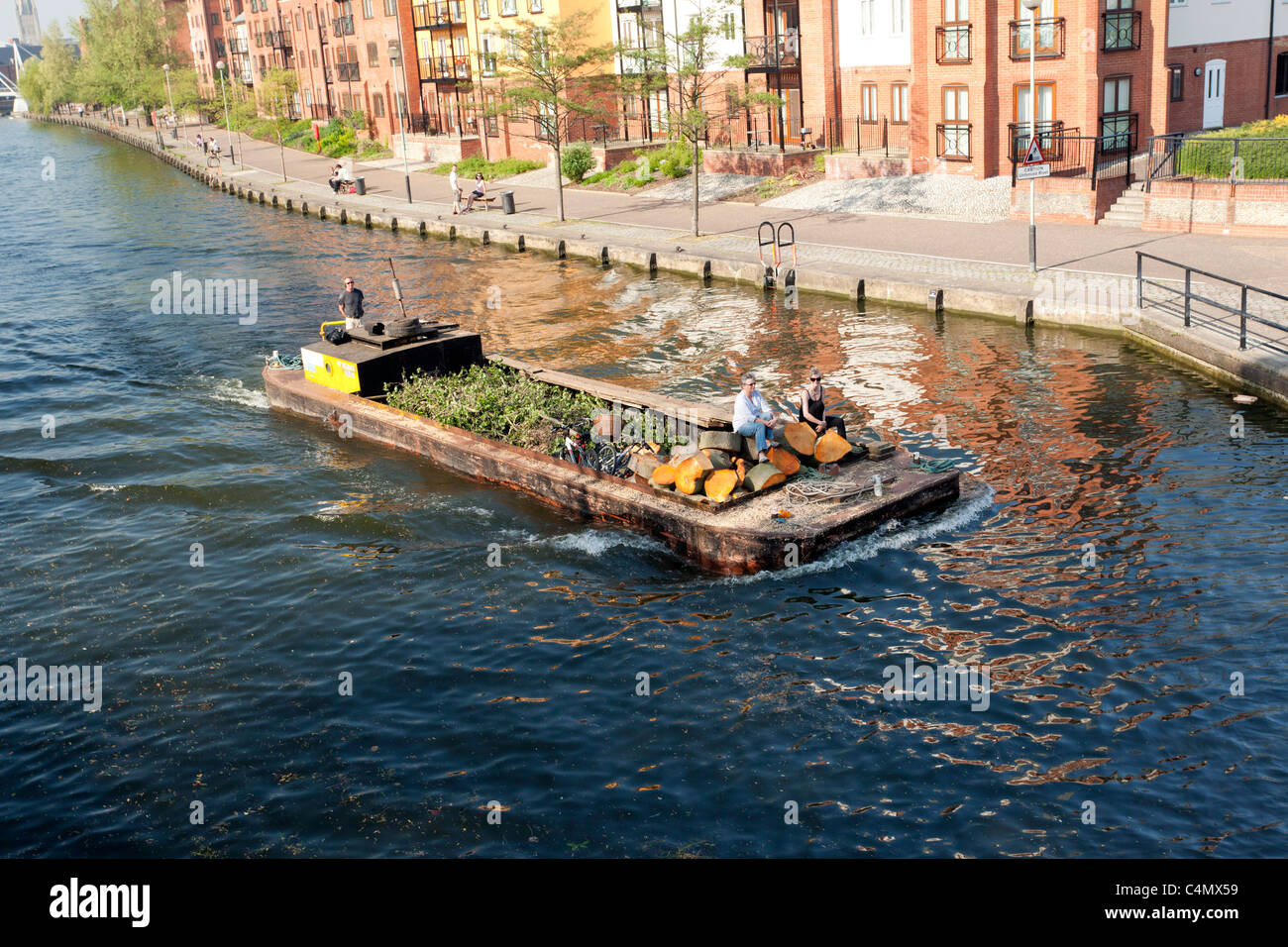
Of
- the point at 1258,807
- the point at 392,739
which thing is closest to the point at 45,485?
the point at 392,739

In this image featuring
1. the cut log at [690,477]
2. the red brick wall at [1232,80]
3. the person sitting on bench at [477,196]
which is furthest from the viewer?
the person sitting on bench at [477,196]

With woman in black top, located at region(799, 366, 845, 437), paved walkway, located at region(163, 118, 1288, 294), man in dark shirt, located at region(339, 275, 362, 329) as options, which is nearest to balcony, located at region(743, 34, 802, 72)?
paved walkway, located at region(163, 118, 1288, 294)

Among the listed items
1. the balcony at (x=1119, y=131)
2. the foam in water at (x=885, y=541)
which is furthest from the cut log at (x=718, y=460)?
the balcony at (x=1119, y=131)

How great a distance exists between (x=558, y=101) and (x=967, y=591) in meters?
34.2

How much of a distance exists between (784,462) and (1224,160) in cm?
2179

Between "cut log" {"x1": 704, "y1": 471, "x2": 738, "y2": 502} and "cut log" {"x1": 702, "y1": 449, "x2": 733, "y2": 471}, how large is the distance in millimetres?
198

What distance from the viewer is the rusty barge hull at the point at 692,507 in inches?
656

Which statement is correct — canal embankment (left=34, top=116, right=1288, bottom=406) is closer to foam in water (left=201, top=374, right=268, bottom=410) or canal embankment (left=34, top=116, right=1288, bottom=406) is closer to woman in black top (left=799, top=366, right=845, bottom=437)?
woman in black top (left=799, top=366, right=845, bottom=437)

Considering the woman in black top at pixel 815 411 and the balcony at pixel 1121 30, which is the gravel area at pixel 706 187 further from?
the woman in black top at pixel 815 411

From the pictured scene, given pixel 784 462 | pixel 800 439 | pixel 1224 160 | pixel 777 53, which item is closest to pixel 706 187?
pixel 777 53

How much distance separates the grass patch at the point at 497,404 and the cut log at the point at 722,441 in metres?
3.45
